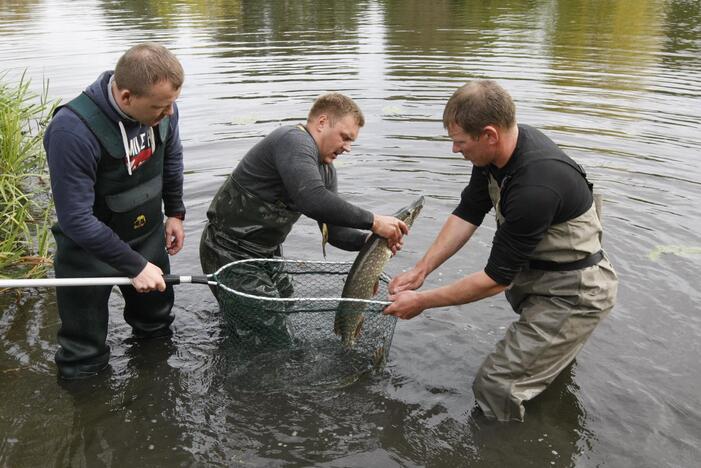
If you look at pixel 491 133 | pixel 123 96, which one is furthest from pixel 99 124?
pixel 491 133

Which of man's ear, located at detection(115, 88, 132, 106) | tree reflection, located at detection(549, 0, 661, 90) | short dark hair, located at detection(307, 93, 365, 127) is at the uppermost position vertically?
tree reflection, located at detection(549, 0, 661, 90)

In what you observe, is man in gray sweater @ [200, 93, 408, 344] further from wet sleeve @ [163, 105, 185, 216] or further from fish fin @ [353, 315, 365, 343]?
fish fin @ [353, 315, 365, 343]

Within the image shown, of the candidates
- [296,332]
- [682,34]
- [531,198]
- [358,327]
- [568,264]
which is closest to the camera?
[531,198]

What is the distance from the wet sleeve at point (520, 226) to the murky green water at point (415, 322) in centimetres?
123

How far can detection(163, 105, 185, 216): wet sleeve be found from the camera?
4.84 m

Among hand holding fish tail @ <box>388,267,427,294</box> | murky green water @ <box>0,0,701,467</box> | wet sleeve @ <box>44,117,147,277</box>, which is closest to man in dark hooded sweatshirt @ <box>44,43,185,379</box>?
wet sleeve @ <box>44,117,147,277</box>

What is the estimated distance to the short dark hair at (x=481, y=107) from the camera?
3.81 metres

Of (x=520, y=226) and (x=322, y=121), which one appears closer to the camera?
(x=520, y=226)

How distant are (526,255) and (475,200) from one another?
96cm

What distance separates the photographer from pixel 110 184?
423cm

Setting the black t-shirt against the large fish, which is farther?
the large fish

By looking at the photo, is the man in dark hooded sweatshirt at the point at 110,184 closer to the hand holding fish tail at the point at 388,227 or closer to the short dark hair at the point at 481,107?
the hand holding fish tail at the point at 388,227

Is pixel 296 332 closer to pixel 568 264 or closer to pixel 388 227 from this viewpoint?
pixel 388 227

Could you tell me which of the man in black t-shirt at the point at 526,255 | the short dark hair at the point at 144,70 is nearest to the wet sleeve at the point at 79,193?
the short dark hair at the point at 144,70
